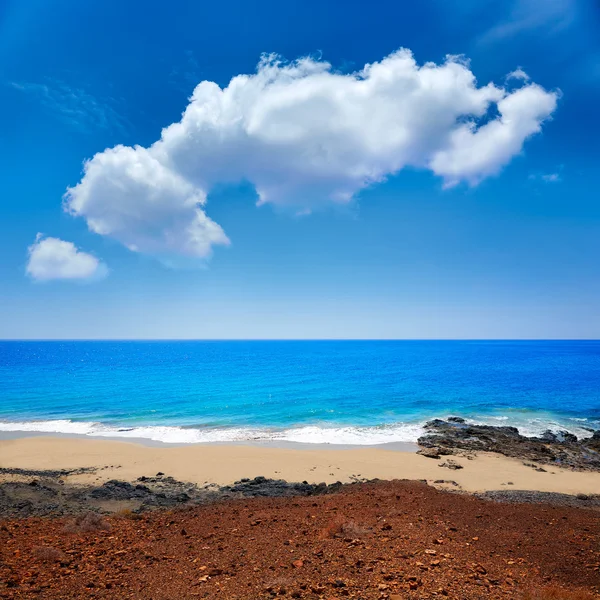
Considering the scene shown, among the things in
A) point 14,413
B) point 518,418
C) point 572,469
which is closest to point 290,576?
point 572,469

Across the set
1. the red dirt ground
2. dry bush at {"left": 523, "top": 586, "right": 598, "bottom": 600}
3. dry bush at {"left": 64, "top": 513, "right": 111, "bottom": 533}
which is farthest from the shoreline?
dry bush at {"left": 523, "top": 586, "right": 598, "bottom": 600}

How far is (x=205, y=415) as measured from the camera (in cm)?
3694

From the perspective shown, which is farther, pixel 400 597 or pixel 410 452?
pixel 410 452

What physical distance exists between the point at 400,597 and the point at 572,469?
21.1m

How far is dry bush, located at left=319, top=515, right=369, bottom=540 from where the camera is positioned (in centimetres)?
952

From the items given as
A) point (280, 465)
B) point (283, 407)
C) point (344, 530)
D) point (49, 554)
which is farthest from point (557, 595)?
point (283, 407)

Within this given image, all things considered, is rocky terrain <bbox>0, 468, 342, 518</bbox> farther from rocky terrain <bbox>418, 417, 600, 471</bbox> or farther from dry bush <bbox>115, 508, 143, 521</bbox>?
rocky terrain <bbox>418, 417, 600, 471</bbox>

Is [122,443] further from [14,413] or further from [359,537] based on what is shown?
[359,537]

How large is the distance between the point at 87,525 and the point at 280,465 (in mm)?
12018

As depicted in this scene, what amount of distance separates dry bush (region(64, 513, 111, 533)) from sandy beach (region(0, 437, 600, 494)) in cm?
754

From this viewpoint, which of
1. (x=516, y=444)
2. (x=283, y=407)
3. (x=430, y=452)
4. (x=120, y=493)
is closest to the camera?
(x=120, y=493)

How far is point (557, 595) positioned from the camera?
679 cm

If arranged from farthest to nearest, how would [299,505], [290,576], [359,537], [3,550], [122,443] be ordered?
[122,443]
[299,505]
[359,537]
[3,550]
[290,576]

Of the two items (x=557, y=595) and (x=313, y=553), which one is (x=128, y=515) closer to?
(x=313, y=553)
